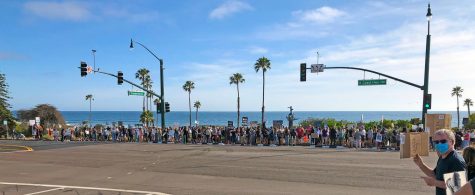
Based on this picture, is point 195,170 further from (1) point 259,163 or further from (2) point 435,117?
(2) point 435,117

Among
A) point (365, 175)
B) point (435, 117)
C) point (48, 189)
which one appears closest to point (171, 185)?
point (48, 189)

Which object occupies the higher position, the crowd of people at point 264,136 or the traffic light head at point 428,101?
the traffic light head at point 428,101

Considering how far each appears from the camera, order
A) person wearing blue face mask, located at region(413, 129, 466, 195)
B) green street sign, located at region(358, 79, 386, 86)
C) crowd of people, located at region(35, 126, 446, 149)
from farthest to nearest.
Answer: green street sign, located at region(358, 79, 386, 86)
crowd of people, located at region(35, 126, 446, 149)
person wearing blue face mask, located at region(413, 129, 466, 195)

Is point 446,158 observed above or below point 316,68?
below

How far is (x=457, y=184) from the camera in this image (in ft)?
15.9

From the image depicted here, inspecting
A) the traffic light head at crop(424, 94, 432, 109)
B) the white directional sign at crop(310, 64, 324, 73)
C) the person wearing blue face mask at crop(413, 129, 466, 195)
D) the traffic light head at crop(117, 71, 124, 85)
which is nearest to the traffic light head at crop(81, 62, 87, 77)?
the traffic light head at crop(117, 71, 124, 85)

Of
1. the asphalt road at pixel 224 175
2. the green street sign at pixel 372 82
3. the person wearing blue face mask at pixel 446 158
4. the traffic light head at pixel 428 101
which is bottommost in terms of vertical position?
the asphalt road at pixel 224 175

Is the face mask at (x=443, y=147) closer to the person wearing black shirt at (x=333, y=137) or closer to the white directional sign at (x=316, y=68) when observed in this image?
the person wearing black shirt at (x=333, y=137)

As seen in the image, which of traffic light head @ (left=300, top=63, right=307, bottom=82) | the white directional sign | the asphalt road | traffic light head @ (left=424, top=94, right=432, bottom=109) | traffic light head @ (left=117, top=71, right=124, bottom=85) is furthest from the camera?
traffic light head @ (left=117, top=71, right=124, bottom=85)

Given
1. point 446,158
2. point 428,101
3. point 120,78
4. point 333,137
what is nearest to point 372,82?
point 428,101

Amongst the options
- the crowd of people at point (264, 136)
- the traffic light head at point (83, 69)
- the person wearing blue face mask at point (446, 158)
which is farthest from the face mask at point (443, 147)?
the traffic light head at point (83, 69)

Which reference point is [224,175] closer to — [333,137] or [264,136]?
[333,137]

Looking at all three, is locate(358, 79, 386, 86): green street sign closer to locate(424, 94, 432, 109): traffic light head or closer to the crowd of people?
the crowd of people

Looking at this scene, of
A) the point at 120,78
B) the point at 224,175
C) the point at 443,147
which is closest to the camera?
the point at 443,147
